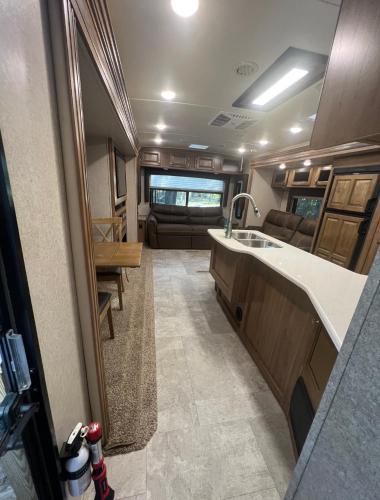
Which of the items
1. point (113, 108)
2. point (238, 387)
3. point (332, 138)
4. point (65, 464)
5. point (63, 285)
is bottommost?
point (238, 387)

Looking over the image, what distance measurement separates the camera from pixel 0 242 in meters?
0.44

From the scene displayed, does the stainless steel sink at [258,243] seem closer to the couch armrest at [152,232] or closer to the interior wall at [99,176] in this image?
the interior wall at [99,176]

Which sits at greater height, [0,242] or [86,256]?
[0,242]

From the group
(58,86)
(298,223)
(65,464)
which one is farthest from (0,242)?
(298,223)

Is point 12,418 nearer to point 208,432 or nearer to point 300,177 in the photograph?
point 208,432

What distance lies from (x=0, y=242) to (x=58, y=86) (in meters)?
0.58

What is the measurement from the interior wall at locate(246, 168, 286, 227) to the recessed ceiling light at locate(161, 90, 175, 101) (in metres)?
3.58

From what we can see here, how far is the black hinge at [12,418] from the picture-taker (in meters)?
0.44

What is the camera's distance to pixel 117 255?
2186mm

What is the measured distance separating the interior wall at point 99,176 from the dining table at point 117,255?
2.53 feet

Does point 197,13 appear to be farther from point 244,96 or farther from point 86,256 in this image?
point 86,256

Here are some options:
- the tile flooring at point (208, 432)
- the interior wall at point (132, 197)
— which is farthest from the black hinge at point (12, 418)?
the interior wall at point (132, 197)

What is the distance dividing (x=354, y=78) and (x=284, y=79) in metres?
1.31

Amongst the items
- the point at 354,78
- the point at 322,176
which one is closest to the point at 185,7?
the point at 354,78
